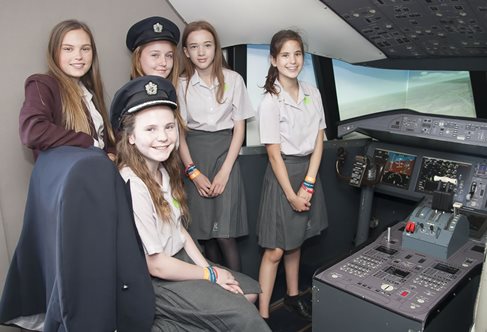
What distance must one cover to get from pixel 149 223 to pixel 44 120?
0.57 metres

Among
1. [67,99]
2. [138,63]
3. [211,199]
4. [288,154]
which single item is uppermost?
[138,63]

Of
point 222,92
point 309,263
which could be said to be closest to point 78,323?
point 222,92

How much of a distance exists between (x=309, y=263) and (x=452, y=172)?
1.08 meters

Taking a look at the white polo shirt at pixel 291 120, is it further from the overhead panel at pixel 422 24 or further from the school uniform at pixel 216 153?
the overhead panel at pixel 422 24

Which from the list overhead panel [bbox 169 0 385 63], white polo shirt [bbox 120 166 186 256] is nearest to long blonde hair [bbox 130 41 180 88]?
overhead panel [bbox 169 0 385 63]

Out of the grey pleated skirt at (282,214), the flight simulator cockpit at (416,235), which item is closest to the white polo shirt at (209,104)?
the grey pleated skirt at (282,214)

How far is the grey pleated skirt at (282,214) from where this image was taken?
2.25m

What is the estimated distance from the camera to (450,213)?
201cm

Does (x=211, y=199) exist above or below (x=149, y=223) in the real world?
below

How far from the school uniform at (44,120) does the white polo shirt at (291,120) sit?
85 centimetres

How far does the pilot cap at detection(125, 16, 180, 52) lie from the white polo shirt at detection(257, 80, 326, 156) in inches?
23.0

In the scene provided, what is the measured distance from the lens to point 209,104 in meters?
2.14

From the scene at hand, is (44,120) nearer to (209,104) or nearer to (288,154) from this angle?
(209,104)

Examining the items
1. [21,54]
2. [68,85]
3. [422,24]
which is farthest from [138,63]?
[422,24]
